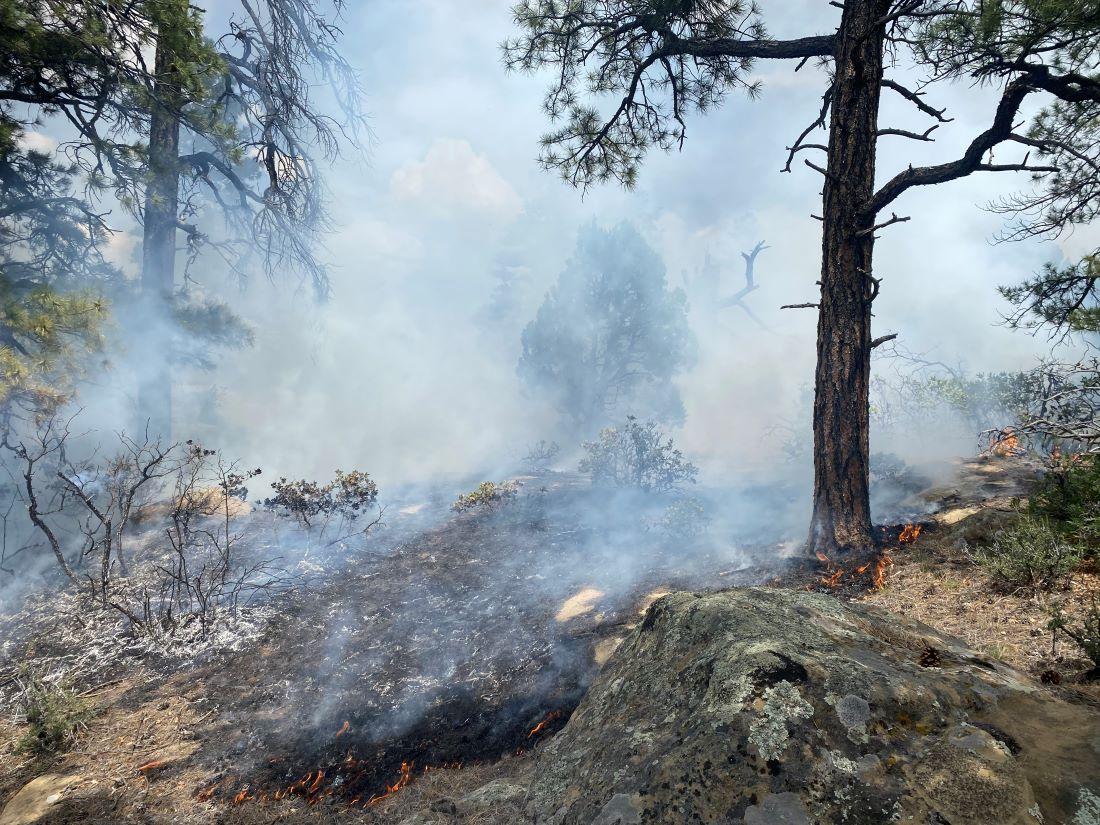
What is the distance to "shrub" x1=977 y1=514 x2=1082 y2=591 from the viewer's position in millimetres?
3347

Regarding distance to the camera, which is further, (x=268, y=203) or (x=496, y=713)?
(x=268, y=203)

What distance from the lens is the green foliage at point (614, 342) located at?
775 inches

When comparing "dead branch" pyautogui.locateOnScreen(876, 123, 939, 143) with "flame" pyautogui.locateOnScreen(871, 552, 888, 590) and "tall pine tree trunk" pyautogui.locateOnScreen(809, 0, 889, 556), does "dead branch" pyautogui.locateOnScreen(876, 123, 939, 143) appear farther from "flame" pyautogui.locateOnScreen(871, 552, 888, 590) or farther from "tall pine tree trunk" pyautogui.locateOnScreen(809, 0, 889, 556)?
"flame" pyautogui.locateOnScreen(871, 552, 888, 590)

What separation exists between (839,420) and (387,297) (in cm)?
2955

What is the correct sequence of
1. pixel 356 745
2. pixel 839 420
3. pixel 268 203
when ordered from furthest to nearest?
pixel 268 203 → pixel 839 420 → pixel 356 745

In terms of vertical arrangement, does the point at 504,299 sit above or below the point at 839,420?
above

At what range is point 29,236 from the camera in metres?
8.03

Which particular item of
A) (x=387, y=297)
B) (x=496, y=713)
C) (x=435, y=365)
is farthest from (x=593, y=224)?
(x=496, y=713)

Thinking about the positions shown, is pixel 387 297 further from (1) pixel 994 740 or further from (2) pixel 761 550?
(1) pixel 994 740

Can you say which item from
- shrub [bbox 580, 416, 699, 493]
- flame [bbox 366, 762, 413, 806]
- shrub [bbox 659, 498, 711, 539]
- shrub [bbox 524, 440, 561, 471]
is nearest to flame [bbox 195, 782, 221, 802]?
flame [bbox 366, 762, 413, 806]

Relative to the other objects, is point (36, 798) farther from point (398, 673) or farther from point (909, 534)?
point (909, 534)

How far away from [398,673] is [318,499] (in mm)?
4747

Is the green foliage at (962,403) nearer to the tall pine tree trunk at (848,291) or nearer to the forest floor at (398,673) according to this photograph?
the forest floor at (398,673)

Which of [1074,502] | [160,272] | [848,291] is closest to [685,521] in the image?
[848,291]
